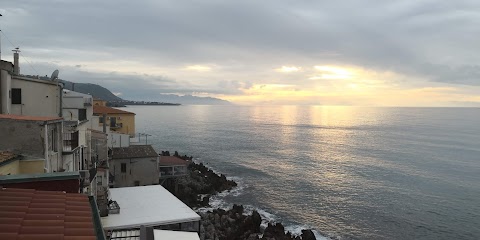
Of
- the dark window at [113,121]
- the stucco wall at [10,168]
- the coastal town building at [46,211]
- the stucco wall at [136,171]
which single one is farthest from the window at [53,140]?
the dark window at [113,121]

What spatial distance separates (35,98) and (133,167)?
744 inches

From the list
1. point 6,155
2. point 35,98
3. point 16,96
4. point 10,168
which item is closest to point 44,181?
point 10,168

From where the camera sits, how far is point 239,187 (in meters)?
52.4

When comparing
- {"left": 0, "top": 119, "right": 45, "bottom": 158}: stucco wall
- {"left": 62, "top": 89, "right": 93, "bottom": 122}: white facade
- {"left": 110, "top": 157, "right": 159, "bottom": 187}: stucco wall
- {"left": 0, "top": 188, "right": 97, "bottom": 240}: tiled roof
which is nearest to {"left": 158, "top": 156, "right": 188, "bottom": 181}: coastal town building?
{"left": 110, "top": 157, "right": 159, "bottom": 187}: stucco wall

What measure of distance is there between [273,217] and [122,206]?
21.8 m

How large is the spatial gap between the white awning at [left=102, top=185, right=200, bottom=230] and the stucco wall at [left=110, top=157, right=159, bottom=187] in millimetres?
11659

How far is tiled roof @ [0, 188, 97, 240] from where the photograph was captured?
17.5 ft

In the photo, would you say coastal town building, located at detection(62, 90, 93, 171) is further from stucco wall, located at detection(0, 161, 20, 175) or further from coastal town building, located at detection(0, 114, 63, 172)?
stucco wall, located at detection(0, 161, 20, 175)

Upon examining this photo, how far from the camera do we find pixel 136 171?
38.0m

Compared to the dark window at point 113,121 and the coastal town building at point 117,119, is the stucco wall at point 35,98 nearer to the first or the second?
the coastal town building at point 117,119

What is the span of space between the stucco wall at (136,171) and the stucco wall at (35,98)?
58.8ft

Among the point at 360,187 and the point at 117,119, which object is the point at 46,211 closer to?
the point at 117,119

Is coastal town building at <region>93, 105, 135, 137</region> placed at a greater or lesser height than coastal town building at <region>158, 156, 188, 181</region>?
→ greater

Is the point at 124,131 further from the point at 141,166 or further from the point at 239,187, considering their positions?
the point at 239,187
